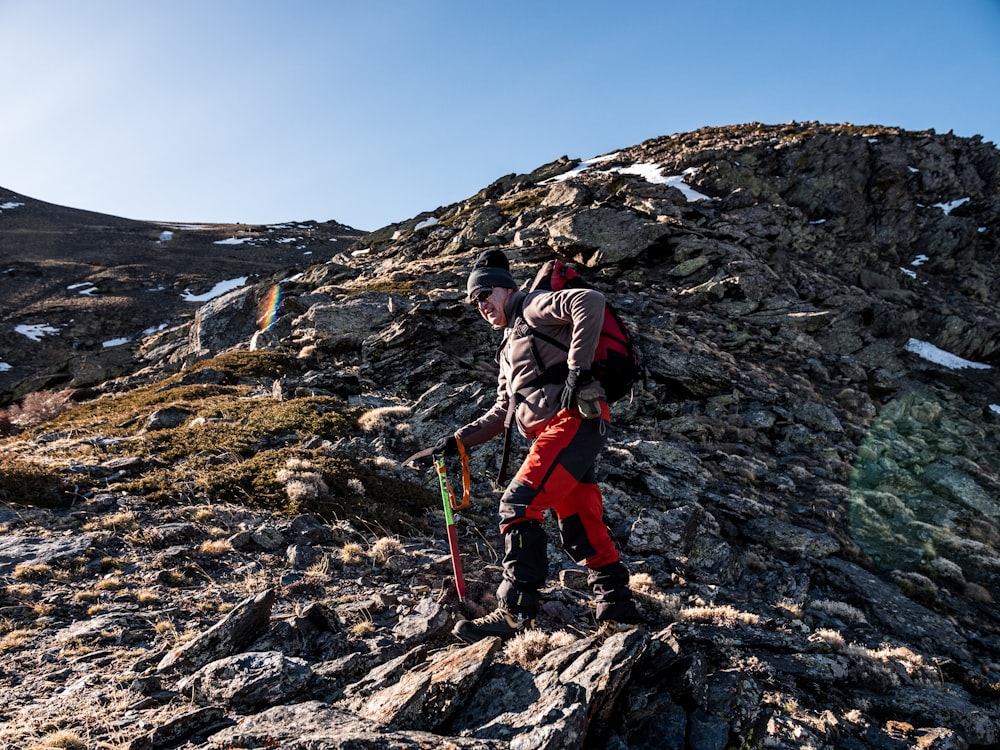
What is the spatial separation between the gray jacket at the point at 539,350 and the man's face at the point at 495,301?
0.06m

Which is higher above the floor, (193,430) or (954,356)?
(954,356)

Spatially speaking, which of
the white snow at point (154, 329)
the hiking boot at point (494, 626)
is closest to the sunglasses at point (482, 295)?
the hiking boot at point (494, 626)

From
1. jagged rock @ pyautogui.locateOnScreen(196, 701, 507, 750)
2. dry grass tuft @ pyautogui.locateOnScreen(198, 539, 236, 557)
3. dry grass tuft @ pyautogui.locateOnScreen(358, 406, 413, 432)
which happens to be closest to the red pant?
jagged rock @ pyautogui.locateOnScreen(196, 701, 507, 750)

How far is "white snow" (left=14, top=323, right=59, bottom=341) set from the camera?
54.9 metres

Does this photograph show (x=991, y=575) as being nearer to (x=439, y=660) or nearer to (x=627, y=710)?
(x=627, y=710)

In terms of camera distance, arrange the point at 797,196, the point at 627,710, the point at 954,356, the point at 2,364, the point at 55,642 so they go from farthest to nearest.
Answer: the point at 2,364 < the point at 797,196 < the point at 954,356 < the point at 55,642 < the point at 627,710

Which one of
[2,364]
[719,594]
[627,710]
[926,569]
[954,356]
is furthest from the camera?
[2,364]

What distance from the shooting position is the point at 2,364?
49188mm

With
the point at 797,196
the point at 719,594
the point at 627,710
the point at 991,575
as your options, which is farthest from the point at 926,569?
the point at 797,196

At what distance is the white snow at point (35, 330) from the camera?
5489 centimetres

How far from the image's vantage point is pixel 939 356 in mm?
27234

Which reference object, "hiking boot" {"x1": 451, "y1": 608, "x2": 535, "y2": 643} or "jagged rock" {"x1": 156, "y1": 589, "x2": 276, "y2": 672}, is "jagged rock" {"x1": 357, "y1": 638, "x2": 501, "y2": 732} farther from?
"jagged rock" {"x1": 156, "y1": 589, "x2": 276, "y2": 672}

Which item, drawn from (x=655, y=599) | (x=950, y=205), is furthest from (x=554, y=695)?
(x=950, y=205)

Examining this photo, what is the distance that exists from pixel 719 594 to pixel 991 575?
7.68 meters
